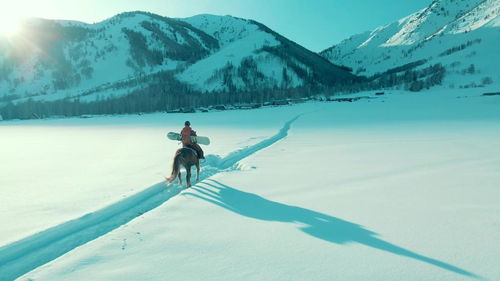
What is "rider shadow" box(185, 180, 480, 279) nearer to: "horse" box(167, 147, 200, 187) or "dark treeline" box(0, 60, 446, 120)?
"horse" box(167, 147, 200, 187)

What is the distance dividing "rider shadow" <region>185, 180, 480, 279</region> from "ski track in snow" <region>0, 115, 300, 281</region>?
1.47 metres

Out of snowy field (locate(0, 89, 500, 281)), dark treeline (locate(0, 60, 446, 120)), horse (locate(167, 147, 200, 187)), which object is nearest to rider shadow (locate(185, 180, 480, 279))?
snowy field (locate(0, 89, 500, 281))

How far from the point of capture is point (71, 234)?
7.25 metres

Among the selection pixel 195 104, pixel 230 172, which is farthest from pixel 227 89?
pixel 230 172

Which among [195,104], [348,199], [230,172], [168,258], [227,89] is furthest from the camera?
[227,89]

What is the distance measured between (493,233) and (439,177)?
4761mm

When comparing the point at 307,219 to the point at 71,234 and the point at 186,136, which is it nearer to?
the point at 71,234

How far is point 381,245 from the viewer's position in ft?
19.1

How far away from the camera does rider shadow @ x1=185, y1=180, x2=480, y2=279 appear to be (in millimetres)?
5637

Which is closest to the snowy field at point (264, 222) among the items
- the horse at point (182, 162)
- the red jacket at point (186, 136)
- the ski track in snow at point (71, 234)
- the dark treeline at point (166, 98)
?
the ski track in snow at point (71, 234)

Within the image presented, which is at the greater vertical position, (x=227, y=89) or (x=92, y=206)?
(x=227, y=89)

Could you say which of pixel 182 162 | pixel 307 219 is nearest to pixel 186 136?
pixel 182 162

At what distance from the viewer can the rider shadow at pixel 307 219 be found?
564 centimetres

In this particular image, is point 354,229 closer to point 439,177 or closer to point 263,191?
point 263,191
